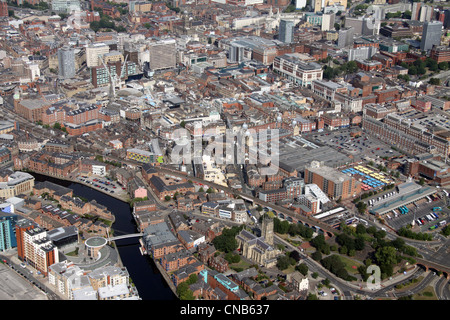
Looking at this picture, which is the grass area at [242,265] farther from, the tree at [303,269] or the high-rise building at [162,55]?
the high-rise building at [162,55]

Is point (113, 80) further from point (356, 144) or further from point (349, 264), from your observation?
point (349, 264)

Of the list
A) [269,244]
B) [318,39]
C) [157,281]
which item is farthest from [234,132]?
[318,39]

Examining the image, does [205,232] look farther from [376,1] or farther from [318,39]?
[376,1]

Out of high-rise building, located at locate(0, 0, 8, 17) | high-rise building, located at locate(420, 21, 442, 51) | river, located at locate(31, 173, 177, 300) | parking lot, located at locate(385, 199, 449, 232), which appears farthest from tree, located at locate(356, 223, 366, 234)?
high-rise building, located at locate(0, 0, 8, 17)

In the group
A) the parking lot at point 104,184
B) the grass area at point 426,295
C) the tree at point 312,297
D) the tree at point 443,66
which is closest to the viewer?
the tree at point 312,297

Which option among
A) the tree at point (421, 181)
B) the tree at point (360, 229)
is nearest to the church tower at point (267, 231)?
the tree at point (360, 229)

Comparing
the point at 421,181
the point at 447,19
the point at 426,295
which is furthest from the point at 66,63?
the point at 447,19
